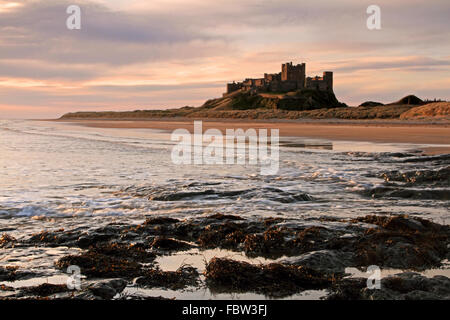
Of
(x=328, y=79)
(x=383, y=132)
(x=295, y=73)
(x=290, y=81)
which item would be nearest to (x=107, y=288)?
(x=383, y=132)

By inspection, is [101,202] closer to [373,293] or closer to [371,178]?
[373,293]

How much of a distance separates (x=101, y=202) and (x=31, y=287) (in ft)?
12.6

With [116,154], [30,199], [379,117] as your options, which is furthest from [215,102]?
[30,199]

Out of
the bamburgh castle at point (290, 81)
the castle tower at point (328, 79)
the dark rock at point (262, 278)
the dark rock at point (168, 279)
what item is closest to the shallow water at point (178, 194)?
the dark rock at point (168, 279)

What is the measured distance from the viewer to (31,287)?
12.4 feet

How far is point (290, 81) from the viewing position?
441 ft

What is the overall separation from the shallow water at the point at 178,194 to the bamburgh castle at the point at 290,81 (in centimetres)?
12182

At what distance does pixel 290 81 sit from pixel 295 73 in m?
3.46

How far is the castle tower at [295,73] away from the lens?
13438 centimetres

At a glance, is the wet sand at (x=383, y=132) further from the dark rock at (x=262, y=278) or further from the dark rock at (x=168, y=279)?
the dark rock at (x=168, y=279)

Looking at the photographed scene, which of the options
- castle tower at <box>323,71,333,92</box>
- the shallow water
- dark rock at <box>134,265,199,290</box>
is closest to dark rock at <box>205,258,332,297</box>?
dark rock at <box>134,265,199,290</box>

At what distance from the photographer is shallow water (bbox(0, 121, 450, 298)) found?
245 inches

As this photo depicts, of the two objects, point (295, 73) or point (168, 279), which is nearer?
→ point (168, 279)

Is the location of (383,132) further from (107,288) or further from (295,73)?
(295,73)
